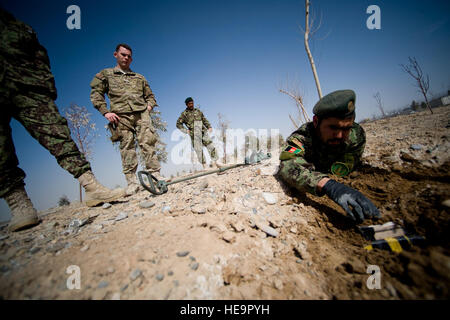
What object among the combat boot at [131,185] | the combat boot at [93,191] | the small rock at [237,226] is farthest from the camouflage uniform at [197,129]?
the small rock at [237,226]

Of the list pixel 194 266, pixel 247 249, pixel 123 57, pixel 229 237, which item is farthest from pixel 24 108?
pixel 247 249

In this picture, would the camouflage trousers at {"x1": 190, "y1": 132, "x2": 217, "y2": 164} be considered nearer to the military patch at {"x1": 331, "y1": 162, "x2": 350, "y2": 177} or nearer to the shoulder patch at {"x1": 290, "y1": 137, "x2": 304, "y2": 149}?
the shoulder patch at {"x1": 290, "y1": 137, "x2": 304, "y2": 149}

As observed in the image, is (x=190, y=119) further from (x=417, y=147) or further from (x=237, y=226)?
(x=417, y=147)

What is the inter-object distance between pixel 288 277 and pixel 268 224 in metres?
0.48

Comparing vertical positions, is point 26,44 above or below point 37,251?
above

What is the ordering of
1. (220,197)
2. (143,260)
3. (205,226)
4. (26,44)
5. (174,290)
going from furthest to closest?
(220,197)
(26,44)
(205,226)
(143,260)
(174,290)

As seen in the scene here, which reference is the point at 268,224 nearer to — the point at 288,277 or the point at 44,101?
the point at 288,277

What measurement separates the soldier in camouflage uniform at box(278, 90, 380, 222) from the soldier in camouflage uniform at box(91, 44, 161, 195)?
2735mm

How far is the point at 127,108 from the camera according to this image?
2939 millimetres

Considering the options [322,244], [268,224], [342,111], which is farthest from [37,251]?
[342,111]

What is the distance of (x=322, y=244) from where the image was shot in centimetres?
121

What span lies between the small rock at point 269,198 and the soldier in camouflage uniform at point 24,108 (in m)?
2.43

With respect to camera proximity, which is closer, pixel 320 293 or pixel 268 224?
pixel 320 293

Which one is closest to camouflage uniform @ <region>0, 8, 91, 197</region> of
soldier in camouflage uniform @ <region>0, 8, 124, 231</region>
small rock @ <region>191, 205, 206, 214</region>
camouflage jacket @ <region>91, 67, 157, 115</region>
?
soldier in camouflage uniform @ <region>0, 8, 124, 231</region>
